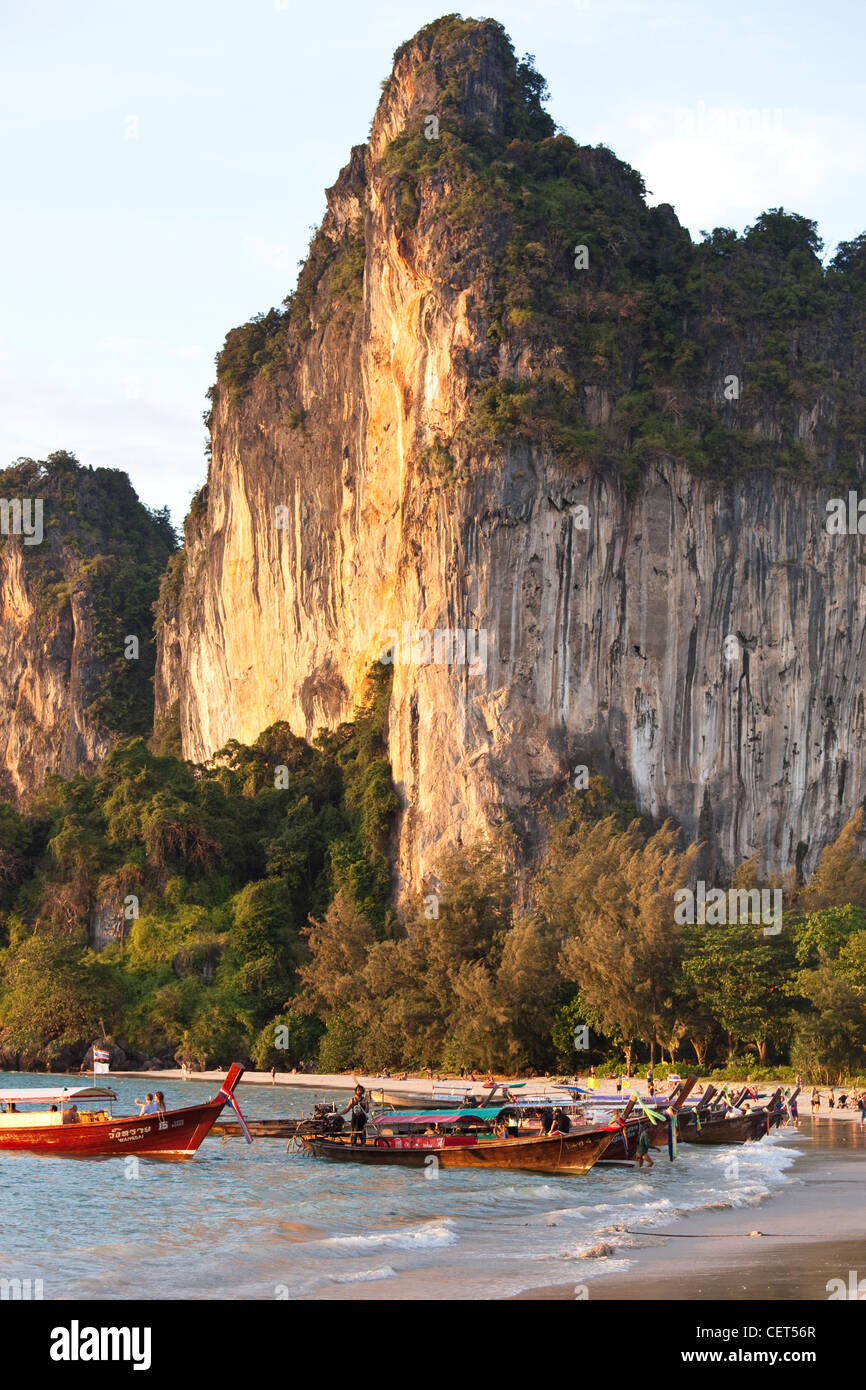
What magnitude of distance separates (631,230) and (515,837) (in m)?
27.5

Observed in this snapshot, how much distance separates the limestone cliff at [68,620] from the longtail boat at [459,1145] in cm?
Answer: 6272

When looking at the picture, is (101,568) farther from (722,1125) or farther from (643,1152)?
(643,1152)

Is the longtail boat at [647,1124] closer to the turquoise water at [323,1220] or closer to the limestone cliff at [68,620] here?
the turquoise water at [323,1220]

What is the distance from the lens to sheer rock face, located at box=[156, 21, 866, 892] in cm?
5638

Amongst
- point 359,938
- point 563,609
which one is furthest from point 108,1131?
point 563,609

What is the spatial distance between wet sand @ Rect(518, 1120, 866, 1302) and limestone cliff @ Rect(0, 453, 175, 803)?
2838 inches

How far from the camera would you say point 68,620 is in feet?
302

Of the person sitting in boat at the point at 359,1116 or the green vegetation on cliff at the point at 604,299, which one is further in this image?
the green vegetation on cliff at the point at 604,299

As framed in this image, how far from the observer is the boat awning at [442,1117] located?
28109 millimetres

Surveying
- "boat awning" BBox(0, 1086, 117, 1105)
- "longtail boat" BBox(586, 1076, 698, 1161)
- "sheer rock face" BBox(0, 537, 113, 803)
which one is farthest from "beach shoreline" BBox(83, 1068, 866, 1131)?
"sheer rock face" BBox(0, 537, 113, 803)

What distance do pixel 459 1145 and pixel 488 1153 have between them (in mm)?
547

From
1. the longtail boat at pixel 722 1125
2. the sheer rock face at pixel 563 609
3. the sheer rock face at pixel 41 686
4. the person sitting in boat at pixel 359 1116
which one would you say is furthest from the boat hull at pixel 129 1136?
the sheer rock face at pixel 41 686

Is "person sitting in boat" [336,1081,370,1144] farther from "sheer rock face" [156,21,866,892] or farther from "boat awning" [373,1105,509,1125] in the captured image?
"sheer rock face" [156,21,866,892]
